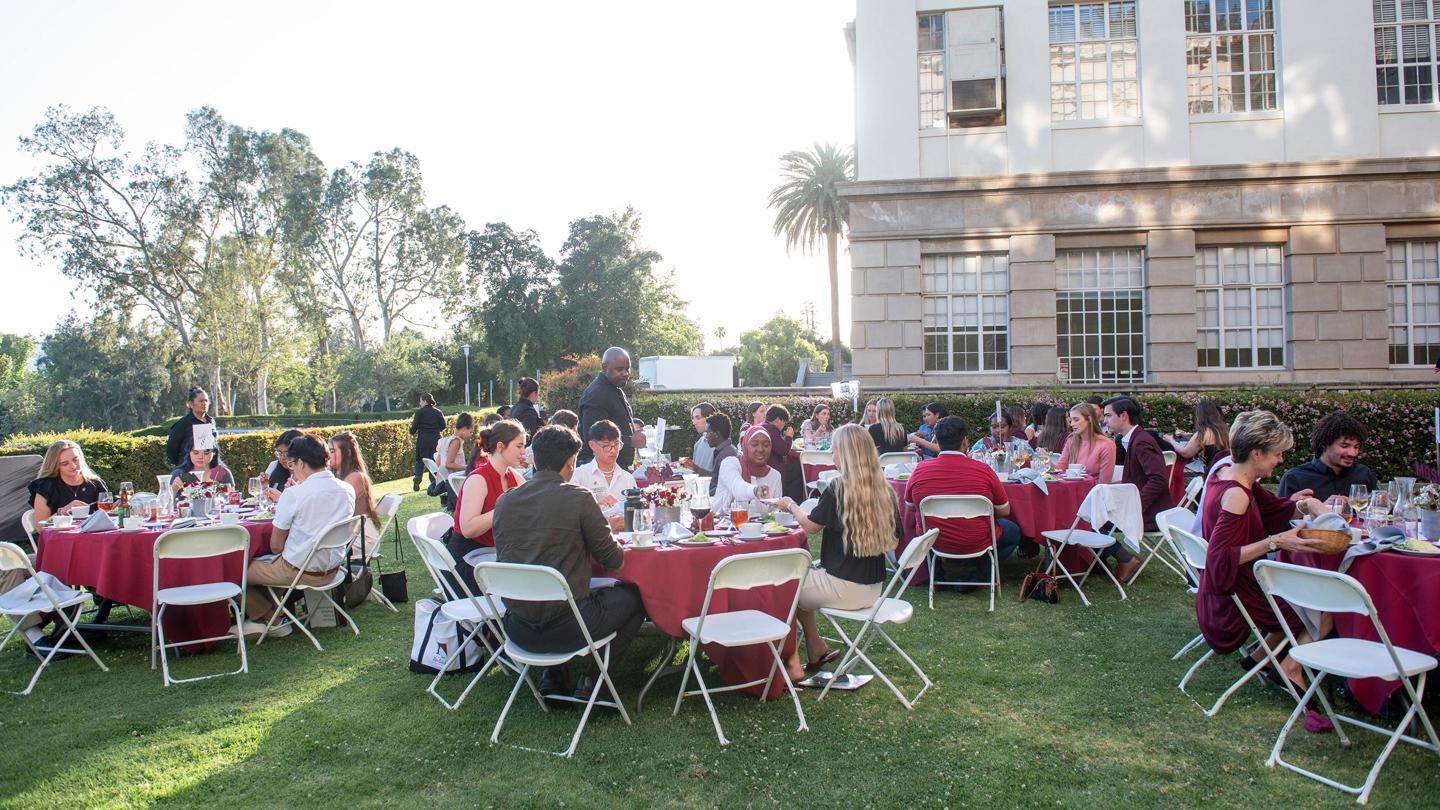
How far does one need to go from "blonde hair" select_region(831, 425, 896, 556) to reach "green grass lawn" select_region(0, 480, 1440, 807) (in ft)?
3.10

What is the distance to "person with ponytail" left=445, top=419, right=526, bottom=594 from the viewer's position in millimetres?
5652

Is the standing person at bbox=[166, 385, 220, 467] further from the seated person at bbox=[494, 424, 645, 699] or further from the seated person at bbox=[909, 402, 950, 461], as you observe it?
the seated person at bbox=[909, 402, 950, 461]

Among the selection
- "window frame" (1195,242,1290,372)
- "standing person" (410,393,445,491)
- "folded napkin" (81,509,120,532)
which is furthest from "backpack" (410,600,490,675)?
"window frame" (1195,242,1290,372)

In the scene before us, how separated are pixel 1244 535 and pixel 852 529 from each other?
210 cm

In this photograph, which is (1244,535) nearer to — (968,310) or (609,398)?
(609,398)

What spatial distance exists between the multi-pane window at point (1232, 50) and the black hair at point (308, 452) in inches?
685

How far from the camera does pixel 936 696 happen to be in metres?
5.14

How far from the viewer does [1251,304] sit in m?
16.9

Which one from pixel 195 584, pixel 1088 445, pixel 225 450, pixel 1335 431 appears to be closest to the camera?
pixel 1335 431

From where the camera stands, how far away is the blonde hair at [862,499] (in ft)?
16.5

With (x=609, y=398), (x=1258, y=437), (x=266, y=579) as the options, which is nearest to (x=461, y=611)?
(x=266, y=579)

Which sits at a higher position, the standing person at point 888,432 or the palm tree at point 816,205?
the palm tree at point 816,205

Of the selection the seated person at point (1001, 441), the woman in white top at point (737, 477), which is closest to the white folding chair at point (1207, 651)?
the woman in white top at point (737, 477)

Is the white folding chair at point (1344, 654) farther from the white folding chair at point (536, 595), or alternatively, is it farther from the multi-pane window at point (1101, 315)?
the multi-pane window at point (1101, 315)
